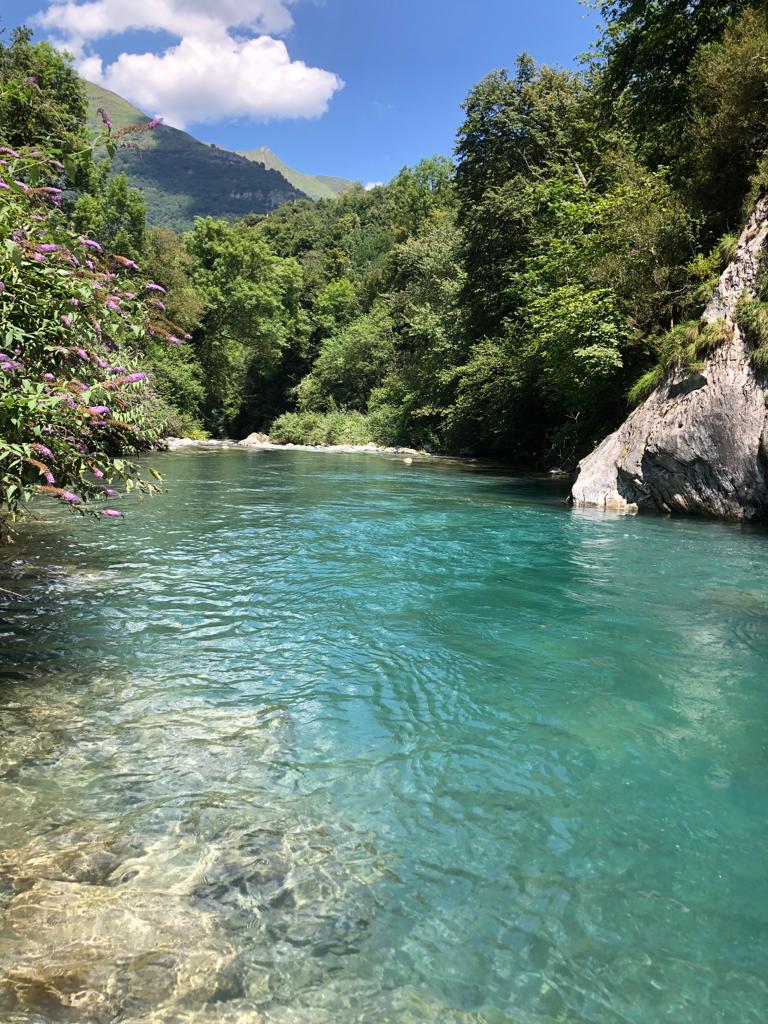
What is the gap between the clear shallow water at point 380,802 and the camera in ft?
8.82

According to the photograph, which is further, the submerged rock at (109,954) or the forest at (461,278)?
the forest at (461,278)

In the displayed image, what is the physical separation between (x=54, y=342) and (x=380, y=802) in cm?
361

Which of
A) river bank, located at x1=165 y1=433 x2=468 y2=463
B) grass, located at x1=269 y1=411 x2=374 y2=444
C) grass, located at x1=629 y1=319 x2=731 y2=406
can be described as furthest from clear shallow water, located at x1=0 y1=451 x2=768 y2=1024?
grass, located at x1=269 y1=411 x2=374 y2=444

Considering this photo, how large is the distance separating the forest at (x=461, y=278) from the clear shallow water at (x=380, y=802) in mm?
1720

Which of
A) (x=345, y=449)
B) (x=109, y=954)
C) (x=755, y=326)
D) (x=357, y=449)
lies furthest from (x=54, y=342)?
(x=345, y=449)

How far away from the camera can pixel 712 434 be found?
45.7 ft

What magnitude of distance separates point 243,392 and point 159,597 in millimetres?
61496

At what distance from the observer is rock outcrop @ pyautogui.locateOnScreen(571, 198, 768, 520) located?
13461mm

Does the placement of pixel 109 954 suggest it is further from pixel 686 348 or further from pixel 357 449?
pixel 357 449

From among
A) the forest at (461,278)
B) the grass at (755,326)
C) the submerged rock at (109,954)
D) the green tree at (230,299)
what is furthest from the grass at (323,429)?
the submerged rock at (109,954)

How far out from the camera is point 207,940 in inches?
111

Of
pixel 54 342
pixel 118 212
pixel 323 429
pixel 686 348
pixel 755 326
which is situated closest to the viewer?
pixel 54 342

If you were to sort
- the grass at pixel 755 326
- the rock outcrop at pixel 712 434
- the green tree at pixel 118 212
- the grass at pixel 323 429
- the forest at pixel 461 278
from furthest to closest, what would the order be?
the grass at pixel 323 429 → the green tree at pixel 118 212 → the rock outcrop at pixel 712 434 → the grass at pixel 755 326 → the forest at pixel 461 278

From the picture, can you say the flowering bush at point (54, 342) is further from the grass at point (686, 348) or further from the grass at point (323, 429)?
the grass at point (323, 429)
